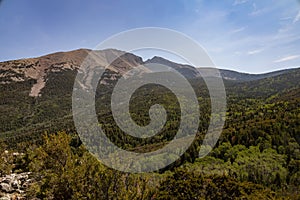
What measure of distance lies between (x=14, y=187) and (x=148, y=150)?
5579cm

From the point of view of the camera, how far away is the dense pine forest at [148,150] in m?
9.78

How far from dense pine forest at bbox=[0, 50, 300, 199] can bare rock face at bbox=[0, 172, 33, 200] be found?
0.24 metres

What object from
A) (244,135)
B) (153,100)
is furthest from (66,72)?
(244,135)

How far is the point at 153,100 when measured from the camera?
415 ft

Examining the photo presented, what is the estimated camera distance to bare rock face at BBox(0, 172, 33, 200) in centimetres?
931

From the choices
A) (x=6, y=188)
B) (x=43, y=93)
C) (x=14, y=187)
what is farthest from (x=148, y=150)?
(x=43, y=93)

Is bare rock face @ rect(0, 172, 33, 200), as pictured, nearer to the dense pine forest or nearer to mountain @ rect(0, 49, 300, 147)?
the dense pine forest

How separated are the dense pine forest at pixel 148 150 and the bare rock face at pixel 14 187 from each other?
0.24 metres

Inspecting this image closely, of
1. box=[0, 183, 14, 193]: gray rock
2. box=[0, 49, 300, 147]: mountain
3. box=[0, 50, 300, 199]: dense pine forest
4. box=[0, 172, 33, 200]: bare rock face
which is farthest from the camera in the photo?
box=[0, 49, 300, 147]: mountain

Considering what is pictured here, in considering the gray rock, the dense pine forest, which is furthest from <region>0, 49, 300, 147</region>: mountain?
the gray rock

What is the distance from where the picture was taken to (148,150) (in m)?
65.0

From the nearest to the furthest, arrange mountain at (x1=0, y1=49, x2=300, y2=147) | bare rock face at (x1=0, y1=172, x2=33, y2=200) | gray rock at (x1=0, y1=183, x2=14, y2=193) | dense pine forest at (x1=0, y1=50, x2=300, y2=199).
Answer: bare rock face at (x1=0, y1=172, x2=33, y2=200) → gray rock at (x1=0, y1=183, x2=14, y2=193) → dense pine forest at (x1=0, y1=50, x2=300, y2=199) → mountain at (x1=0, y1=49, x2=300, y2=147)

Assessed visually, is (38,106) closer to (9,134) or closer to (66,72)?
(9,134)

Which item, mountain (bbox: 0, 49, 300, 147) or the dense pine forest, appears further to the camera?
mountain (bbox: 0, 49, 300, 147)
